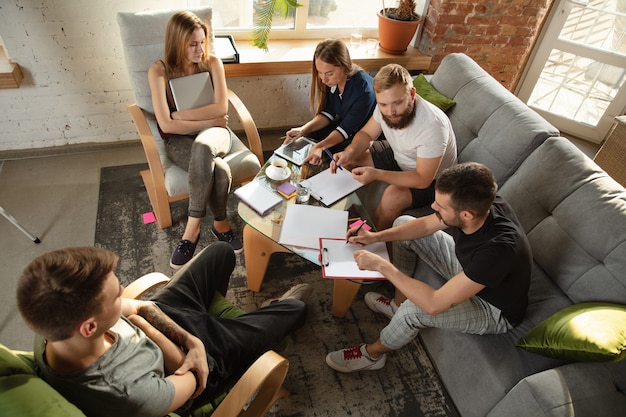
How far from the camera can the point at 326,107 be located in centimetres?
250

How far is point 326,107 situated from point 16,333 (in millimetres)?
2045

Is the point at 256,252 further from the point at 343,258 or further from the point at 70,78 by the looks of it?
the point at 70,78

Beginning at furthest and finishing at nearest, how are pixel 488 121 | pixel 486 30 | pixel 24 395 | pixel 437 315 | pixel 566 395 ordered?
pixel 486 30 < pixel 488 121 < pixel 437 315 < pixel 566 395 < pixel 24 395

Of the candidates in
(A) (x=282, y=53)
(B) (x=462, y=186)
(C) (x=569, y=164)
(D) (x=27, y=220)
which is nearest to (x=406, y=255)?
(B) (x=462, y=186)

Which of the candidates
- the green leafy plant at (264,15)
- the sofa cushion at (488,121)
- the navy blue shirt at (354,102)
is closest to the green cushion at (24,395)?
the navy blue shirt at (354,102)

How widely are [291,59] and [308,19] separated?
0.50 meters

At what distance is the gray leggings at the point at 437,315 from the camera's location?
1576 mm

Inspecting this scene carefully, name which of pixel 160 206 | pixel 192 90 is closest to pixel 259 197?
pixel 160 206

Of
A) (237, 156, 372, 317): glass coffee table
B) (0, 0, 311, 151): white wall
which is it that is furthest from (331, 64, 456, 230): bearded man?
(0, 0, 311, 151): white wall

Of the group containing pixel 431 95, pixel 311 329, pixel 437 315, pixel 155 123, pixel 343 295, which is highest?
pixel 431 95

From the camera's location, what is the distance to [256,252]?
1.96m

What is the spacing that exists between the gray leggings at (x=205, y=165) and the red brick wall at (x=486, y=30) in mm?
1828

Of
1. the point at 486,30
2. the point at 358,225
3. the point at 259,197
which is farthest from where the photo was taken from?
the point at 486,30

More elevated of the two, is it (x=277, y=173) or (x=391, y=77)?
(x=391, y=77)
